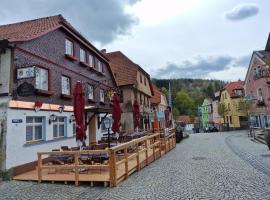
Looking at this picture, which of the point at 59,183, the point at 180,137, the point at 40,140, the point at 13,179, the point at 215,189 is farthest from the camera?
the point at 180,137

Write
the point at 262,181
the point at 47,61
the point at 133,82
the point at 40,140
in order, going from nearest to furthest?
the point at 262,181
the point at 40,140
the point at 47,61
the point at 133,82

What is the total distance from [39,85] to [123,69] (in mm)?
17317

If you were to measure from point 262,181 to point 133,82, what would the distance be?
20888 mm

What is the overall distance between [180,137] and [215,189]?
19146 mm

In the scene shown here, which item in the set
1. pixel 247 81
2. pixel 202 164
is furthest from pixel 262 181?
pixel 247 81

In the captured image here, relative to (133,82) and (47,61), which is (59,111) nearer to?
(47,61)

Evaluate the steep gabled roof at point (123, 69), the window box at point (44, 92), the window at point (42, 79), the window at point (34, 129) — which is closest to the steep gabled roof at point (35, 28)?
the window at point (42, 79)

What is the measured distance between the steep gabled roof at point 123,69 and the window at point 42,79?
15.0 metres

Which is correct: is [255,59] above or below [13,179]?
above

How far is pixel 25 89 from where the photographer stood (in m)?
11.5

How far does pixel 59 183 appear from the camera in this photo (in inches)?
382

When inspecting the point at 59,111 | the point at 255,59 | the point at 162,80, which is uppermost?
the point at 162,80

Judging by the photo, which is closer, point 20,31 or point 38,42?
point 38,42

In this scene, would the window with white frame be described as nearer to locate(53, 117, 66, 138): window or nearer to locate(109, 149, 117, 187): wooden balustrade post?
locate(53, 117, 66, 138): window
